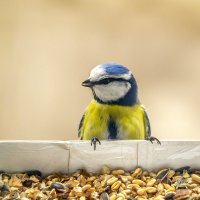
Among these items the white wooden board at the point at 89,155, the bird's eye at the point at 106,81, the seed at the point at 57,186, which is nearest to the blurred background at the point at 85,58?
the bird's eye at the point at 106,81

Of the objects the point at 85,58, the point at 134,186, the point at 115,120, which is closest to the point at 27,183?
the point at 134,186

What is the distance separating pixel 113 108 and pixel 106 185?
0.54 m

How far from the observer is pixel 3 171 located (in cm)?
167

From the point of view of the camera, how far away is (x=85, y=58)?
10.8 ft

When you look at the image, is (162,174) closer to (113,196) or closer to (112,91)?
(113,196)

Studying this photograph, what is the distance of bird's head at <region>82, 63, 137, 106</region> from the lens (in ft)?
6.66

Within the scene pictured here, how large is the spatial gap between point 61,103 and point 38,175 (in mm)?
1539

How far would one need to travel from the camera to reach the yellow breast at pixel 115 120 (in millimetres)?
2078

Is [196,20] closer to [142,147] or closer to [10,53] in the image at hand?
[10,53]

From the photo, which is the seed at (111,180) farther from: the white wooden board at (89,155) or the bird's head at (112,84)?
the bird's head at (112,84)

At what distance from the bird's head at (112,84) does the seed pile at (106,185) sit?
0.44 meters

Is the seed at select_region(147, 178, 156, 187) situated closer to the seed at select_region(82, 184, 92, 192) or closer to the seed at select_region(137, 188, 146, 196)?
the seed at select_region(137, 188, 146, 196)

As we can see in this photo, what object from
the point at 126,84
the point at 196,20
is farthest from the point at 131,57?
the point at 126,84

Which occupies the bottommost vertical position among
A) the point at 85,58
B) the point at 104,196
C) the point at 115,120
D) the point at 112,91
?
the point at 104,196
